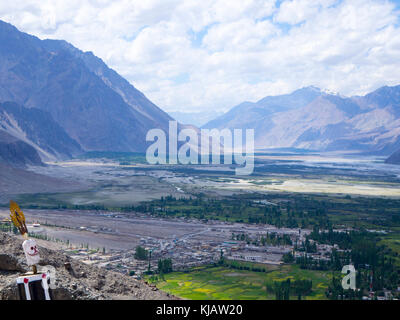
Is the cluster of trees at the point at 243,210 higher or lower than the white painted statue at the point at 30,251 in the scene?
lower

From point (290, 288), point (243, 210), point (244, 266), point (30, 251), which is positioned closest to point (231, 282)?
point (290, 288)

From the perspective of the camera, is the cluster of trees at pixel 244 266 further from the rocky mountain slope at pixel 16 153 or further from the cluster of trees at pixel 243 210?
the rocky mountain slope at pixel 16 153

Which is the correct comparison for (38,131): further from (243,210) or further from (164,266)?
(164,266)

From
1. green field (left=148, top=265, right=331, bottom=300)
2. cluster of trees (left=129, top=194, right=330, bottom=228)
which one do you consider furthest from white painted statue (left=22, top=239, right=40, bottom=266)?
cluster of trees (left=129, top=194, right=330, bottom=228)

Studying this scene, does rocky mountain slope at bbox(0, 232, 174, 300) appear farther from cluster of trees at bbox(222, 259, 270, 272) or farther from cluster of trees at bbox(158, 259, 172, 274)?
cluster of trees at bbox(222, 259, 270, 272)

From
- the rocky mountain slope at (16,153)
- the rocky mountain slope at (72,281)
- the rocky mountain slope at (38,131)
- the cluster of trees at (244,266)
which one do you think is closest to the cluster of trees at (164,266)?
the cluster of trees at (244,266)
